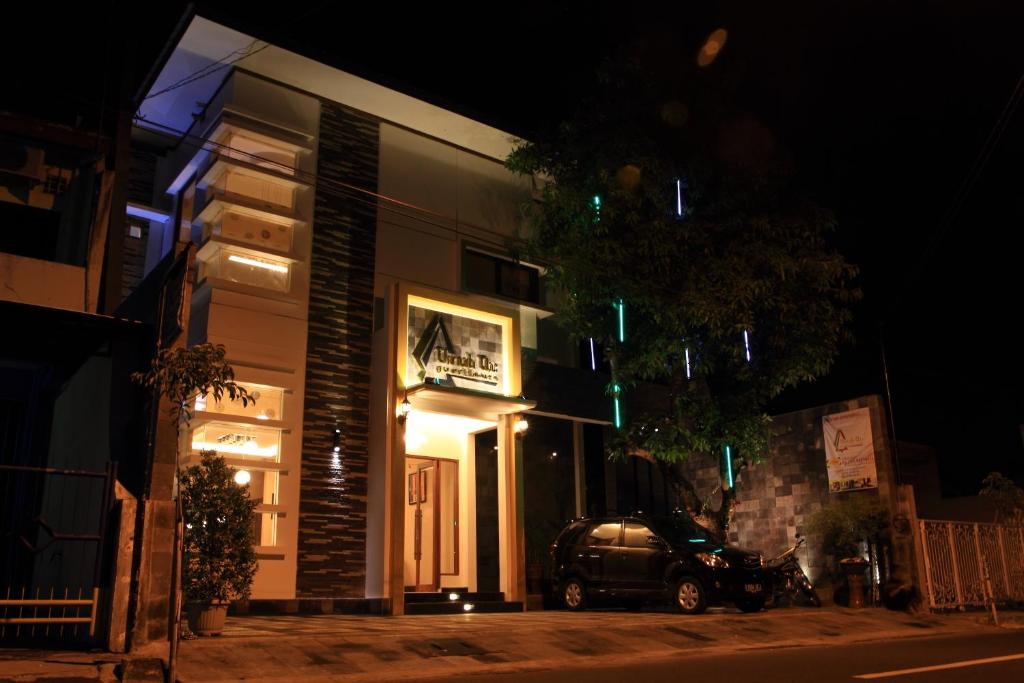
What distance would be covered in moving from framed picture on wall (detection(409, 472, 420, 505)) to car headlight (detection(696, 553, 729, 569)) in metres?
5.71

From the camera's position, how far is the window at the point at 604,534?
48.1ft

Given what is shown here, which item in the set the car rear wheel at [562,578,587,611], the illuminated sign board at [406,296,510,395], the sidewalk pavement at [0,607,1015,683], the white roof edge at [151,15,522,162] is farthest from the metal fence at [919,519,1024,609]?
the white roof edge at [151,15,522,162]

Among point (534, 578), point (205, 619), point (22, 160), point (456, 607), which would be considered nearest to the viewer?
point (205, 619)

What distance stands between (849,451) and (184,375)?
42.8 ft

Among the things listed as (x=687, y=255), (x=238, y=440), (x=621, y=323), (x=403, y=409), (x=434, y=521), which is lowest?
(x=434, y=521)

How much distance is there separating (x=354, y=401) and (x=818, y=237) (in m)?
8.83

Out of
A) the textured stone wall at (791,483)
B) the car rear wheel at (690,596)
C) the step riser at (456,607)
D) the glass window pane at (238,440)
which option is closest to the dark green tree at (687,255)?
the textured stone wall at (791,483)

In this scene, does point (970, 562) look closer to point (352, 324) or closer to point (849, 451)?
point (849, 451)

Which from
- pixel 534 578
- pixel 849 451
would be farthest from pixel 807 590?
pixel 534 578

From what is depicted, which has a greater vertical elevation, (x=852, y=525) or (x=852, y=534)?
(x=852, y=525)

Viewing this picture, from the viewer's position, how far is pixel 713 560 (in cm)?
1362

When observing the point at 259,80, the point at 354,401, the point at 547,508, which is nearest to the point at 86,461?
the point at 354,401

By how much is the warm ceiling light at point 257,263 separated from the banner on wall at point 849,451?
426 inches

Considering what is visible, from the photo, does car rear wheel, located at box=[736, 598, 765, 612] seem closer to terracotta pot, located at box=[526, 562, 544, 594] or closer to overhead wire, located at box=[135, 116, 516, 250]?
terracotta pot, located at box=[526, 562, 544, 594]
